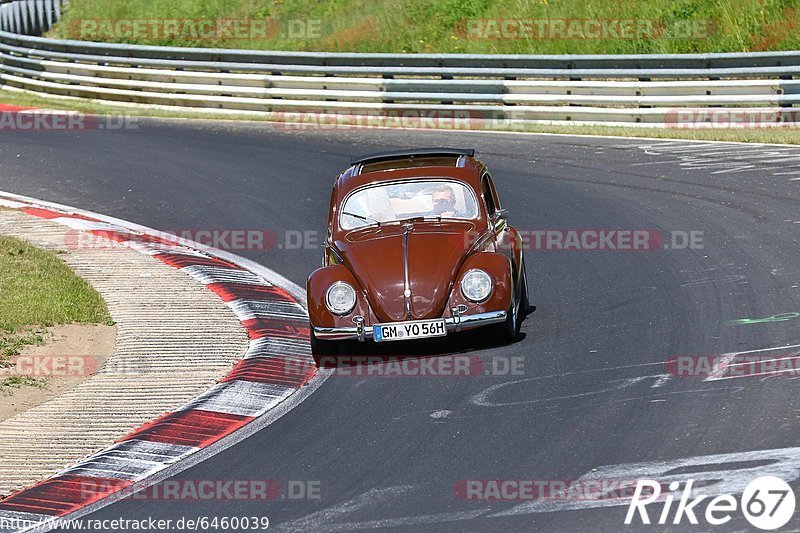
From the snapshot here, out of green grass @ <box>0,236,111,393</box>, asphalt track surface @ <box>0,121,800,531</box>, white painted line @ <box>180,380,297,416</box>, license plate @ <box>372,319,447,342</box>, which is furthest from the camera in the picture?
green grass @ <box>0,236,111,393</box>

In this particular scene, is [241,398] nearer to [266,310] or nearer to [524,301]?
[266,310]

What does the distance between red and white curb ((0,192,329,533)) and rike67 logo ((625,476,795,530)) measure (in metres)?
2.90

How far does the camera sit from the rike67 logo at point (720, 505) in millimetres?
6188

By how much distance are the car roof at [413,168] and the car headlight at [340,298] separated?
148 cm

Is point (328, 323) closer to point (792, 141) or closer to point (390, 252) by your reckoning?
point (390, 252)

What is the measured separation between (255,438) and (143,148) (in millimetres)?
13569

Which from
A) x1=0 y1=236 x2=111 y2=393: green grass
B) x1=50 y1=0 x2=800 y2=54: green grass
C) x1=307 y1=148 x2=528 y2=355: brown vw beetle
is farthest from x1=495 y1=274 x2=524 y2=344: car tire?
x1=50 y1=0 x2=800 y2=54: green grass

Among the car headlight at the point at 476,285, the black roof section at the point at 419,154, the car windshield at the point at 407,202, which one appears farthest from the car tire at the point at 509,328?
the black roof section at the point at 419,154

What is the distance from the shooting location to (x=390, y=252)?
33.8 feet

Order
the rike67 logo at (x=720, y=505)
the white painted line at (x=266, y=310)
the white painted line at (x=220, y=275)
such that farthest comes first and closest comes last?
the white painted line at (x=220, y=275), the white painted line at (x=266, y=310), the rike67 logo at (x=720, y=505)

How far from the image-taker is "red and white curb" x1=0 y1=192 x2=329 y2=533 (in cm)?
743

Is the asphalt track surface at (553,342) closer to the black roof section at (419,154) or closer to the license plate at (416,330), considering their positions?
the license plate at (416,330)

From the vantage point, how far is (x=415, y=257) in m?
10.1

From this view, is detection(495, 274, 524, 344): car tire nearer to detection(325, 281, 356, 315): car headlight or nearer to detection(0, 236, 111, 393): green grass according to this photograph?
detection(325, 281, 356, 315): car headlight
